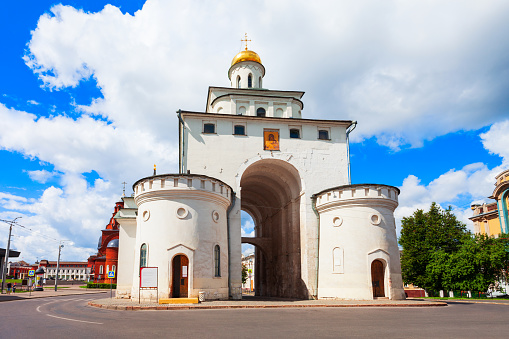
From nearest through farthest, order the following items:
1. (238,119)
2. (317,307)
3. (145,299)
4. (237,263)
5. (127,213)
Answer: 1. (317,307)
2. (145,299)
3. (237,263)
4. (238,119)
5. (127,213)

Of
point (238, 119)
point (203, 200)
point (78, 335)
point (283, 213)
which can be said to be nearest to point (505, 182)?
point (283, 213)

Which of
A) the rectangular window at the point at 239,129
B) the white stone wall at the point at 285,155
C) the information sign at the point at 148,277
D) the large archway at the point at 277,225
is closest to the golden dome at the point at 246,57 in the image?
the white stone wall at the point at 285,155

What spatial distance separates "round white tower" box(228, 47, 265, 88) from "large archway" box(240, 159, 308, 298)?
10.0m

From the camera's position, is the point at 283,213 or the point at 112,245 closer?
the point at 283,213

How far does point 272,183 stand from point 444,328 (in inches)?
921

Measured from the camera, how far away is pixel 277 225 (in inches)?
1368

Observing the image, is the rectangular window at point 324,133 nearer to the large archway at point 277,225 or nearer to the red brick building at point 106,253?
the large archway at point 277,225

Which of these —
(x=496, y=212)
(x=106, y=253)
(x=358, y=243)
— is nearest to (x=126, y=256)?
(x=358, y=243)

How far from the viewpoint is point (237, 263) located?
24.8 meters

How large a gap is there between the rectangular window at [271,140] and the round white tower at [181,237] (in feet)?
21.5

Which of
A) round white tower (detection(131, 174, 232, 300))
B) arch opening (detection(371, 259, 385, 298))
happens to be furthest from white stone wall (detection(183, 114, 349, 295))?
arch opening (detection(371, 259, 385, 298))

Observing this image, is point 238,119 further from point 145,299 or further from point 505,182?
point 505,182

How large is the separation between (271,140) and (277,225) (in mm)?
9433

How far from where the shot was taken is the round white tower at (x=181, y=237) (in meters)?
21.2
